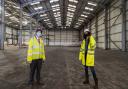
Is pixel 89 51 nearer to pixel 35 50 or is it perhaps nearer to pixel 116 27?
pixel 35 50

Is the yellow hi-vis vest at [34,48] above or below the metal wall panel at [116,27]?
below

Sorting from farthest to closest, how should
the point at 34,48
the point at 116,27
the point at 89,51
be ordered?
1. the point at 116,27
2. the point at 34,48
3. the point at 89,51

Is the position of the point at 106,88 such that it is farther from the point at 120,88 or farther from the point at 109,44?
the point at 109,44

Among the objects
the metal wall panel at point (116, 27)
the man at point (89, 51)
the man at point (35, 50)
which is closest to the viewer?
the man at point (89, 51)

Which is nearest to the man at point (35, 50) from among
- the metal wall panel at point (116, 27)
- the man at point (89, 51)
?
→ the man at point (89, 51)

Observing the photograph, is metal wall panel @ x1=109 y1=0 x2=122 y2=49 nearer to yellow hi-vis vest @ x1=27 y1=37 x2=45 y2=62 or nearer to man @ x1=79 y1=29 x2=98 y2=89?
man @ x1=79 y1=29 x2=98 y2=89

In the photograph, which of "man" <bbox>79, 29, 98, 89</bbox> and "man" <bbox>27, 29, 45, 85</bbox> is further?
"man" <bbox>27, 29, 45, 85</bbox>

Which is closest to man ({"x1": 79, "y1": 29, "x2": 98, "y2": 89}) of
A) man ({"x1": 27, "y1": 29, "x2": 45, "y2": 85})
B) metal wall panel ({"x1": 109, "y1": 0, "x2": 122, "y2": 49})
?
man ({"x1": 27, "y1": 29, "x2": 45, "y2": 85})

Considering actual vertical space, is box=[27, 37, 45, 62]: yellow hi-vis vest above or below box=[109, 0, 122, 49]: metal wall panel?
below

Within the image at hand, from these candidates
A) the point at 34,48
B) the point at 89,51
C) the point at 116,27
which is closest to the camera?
the point at 89,51

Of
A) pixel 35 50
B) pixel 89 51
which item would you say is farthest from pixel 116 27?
pixel 35 50

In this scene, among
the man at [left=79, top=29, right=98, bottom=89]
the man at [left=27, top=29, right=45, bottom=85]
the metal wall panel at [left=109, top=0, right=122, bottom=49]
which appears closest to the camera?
the man at [left=79, top=29, right=98, bottom=89]

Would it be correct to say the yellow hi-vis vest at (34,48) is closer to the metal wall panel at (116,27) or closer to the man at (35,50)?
the man at (35,50)

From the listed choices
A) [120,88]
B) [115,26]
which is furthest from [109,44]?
[120,88]
